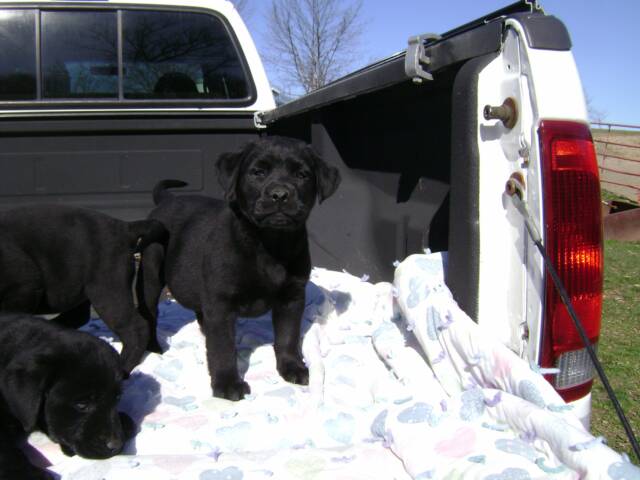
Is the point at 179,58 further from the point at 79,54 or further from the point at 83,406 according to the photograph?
the point at 83,406

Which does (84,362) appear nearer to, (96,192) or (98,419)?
(98,419)

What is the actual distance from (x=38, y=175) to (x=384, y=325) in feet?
7.39

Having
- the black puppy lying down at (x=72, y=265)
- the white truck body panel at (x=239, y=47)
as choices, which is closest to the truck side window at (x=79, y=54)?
the white truck body panel at (x=239, y=47)

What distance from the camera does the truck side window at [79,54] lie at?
3.71 metres

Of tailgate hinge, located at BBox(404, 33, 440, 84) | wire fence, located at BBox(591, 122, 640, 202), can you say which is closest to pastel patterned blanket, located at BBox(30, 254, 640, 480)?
tailgate hinge, located at BBox(404, 33, 440, 84)

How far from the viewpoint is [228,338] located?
2734 millimetres

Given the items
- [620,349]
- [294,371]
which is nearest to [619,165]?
[620,349]

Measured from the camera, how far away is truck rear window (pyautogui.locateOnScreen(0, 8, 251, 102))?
3682 mm

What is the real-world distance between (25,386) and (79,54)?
250cm

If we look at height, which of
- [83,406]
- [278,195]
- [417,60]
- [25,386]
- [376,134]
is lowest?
[83,406]

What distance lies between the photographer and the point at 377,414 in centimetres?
220

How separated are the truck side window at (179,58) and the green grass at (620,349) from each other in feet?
9.49

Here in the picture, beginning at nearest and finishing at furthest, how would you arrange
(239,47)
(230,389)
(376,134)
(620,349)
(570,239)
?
(570,239), (230,389), (376,134), (239,47), (620,349)

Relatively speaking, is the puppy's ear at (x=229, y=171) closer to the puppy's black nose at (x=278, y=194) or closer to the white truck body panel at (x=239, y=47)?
the puppy's black nose at (x=278, y=194)
